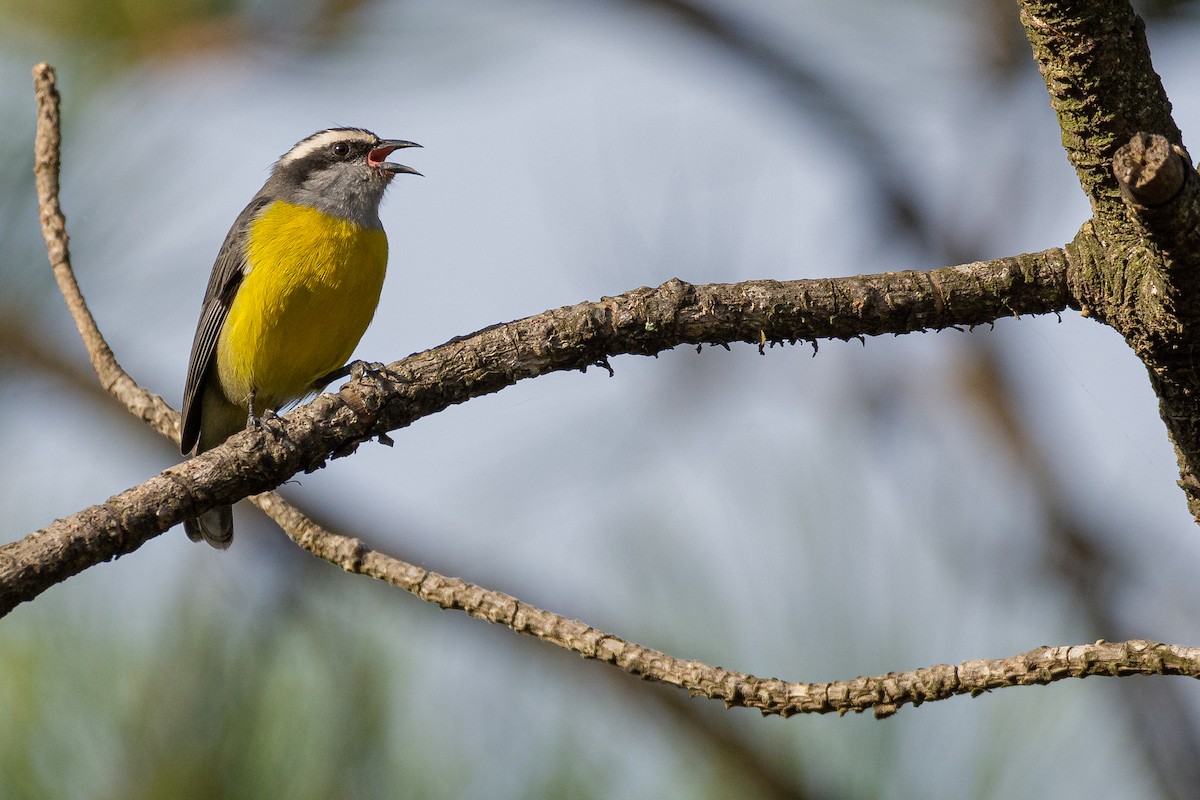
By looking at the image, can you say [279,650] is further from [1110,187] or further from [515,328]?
[1110,187]

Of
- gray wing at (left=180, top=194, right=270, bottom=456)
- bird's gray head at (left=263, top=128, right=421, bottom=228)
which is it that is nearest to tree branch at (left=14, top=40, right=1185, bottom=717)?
gray wing at (left=180, top=194, right=270, bottom=456)

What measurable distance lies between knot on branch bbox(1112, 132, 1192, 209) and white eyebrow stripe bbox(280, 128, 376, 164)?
494 centimetres

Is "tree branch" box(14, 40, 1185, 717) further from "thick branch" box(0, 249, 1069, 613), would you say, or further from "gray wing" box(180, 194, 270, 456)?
"gray wing" box(180, 194, 270, 456)

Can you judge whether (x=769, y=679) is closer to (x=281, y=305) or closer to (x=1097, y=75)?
(x=1097, y=75)

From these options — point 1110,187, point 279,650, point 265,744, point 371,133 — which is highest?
point 371,133

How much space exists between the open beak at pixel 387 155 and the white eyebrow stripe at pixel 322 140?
0.07 metres

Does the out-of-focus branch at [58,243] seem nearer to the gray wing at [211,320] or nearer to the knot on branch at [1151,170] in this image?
the gray wing at [211,320]

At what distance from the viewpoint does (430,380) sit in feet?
9.13

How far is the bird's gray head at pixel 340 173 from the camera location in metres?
5.71

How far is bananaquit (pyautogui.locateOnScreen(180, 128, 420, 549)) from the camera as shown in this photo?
510 cm

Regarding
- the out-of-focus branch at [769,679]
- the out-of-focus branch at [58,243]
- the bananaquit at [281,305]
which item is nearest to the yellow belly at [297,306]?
the bananaquit at [281,305]

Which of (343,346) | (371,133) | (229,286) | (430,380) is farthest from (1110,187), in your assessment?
(371,133)

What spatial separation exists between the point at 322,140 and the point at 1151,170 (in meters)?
5.27

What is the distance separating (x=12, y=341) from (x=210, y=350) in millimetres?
887
